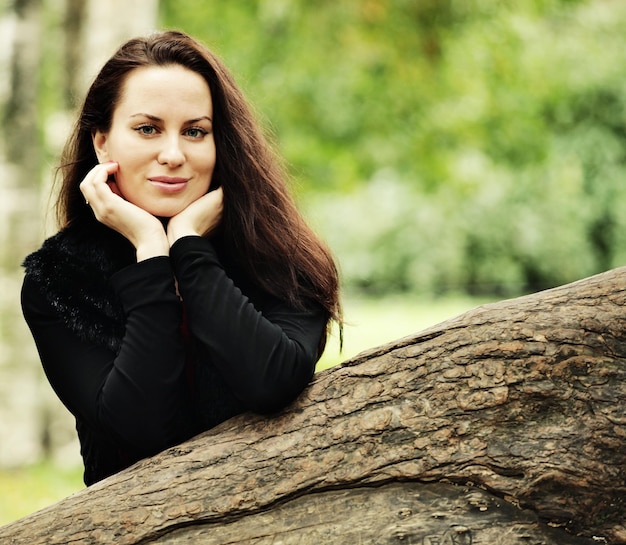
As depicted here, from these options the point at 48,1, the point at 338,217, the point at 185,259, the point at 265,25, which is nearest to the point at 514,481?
the point at 185,259

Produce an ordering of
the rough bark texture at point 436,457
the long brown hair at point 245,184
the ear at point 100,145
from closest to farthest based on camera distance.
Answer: the rough bark texture at point 436,457 → the long brown hair at point 245,184 → the ear at point 100,145

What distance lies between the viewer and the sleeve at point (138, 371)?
205 centimetres

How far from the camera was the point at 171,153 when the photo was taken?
2.21 meters

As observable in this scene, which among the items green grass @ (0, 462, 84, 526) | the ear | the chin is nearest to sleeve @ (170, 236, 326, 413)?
the chin

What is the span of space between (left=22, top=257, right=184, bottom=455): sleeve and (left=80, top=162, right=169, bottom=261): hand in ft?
0.20

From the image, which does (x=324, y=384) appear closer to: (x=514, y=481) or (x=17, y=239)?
(x=514, y=481)

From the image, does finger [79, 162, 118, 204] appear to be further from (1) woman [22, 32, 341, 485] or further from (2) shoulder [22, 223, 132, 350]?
(2) shoulder [22, 223, 132, 350]

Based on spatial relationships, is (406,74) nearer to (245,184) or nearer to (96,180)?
(245,184)

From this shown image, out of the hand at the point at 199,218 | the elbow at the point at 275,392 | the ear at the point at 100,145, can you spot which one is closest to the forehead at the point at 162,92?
the ear at the point at 100,145

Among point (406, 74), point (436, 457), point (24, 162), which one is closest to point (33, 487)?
point (24, 162)

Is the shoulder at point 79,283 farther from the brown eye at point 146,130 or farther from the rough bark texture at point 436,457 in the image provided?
the rough bark texture at point 436,457

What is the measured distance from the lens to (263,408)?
204cm

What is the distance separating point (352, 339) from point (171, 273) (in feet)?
36.5

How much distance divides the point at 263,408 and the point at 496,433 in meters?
0.56
